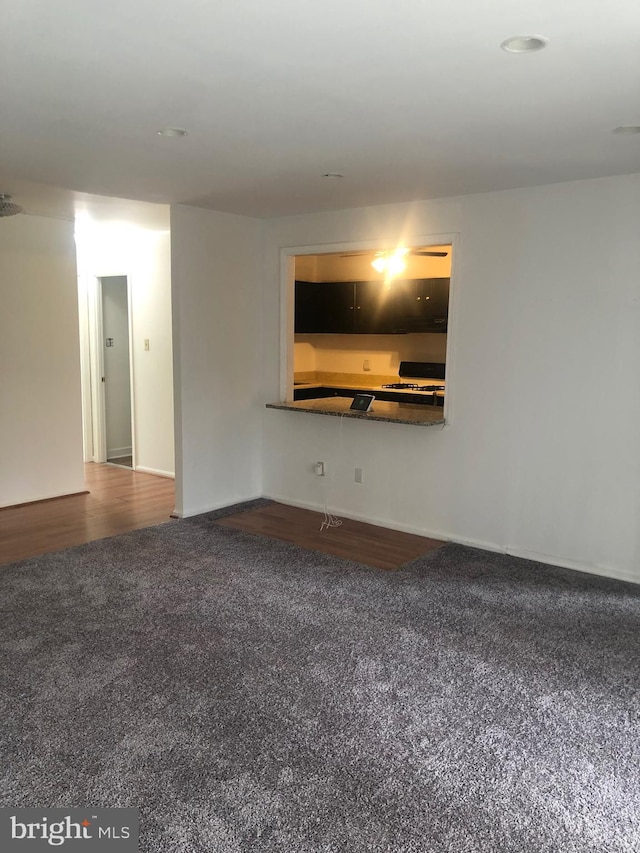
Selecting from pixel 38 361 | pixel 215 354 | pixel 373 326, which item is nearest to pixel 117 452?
Answer: pixel 38 361

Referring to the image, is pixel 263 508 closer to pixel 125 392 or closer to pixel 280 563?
pixel 280 563

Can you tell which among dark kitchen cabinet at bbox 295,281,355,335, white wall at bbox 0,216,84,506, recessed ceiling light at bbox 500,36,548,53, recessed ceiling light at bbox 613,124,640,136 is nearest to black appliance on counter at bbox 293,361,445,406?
dark kitchen cabinet at bbox 295,281,355,335

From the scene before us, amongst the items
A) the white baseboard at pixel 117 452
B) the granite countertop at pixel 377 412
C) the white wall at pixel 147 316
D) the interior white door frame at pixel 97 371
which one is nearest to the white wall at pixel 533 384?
the granite countertop at pixel 377 412

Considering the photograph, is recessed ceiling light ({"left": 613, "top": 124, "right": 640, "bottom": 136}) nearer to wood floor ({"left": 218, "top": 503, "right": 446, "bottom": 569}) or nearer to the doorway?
wood floor ({"left": 218, "top": 503, "right": 446, "bottom": 569})

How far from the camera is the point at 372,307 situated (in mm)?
6855

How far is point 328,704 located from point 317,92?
7.83ft

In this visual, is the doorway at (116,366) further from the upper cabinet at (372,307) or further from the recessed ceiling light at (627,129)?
the recessed ceiling light at (627,129)

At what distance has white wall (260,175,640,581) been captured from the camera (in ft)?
12.4

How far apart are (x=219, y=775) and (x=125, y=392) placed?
5.76 metres

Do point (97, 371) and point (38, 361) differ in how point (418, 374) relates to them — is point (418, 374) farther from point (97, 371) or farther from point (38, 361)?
point (38, 361)

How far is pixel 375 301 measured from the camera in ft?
22.4

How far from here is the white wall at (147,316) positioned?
6227mm

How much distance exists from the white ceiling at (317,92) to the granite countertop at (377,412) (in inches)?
61.4

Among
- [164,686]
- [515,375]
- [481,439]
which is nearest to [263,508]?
[481,439]
